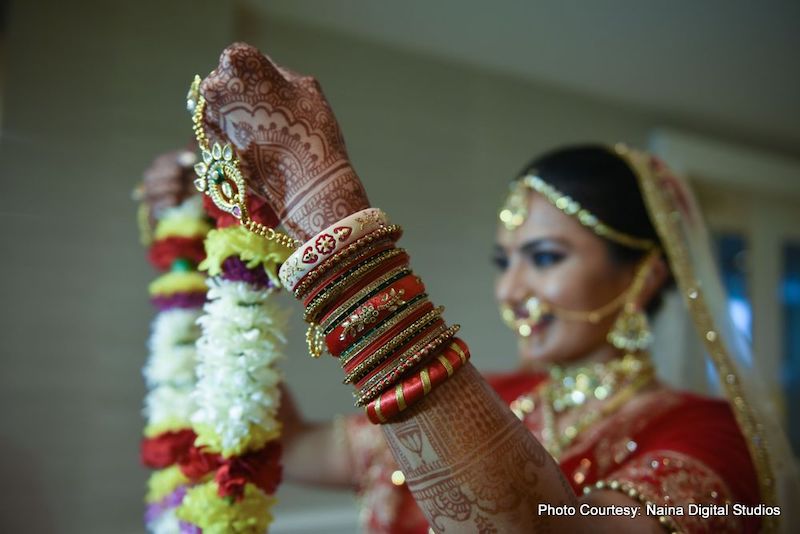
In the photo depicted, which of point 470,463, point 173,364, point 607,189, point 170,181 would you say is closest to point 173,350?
point 173,364

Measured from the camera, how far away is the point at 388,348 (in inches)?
Answer: 19.4

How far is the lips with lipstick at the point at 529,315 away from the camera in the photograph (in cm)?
112

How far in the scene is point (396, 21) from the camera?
51.7 inches

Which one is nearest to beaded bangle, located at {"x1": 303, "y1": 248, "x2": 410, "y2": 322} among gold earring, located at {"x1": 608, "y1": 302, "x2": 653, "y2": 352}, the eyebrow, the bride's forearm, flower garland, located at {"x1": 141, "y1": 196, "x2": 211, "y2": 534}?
the bride's forearm

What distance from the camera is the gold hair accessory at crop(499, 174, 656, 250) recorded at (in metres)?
1.10

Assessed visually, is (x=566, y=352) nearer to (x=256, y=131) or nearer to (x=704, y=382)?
(x=704, y=382)

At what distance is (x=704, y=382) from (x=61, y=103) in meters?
1.57

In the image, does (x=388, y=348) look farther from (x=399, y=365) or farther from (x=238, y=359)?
(x=238, y=359)

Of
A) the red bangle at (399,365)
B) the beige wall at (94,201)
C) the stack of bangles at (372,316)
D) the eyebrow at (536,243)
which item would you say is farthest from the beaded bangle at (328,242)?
the eyebrow at (536,243)

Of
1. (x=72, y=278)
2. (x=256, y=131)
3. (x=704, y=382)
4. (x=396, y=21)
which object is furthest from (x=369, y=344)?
(x=704, y=382)

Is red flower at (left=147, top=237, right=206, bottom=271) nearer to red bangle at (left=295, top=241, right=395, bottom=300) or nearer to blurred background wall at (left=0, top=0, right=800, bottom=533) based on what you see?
blurred background wall at (left=0, top=0, right=800, bottom=533)

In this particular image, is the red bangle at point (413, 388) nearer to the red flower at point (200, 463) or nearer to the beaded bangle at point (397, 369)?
the beaded bangle at point (397, 369)

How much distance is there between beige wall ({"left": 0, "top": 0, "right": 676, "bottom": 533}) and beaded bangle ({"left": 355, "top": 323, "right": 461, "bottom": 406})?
0.81 feet

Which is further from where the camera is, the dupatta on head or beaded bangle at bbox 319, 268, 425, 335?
the dupatta on head
